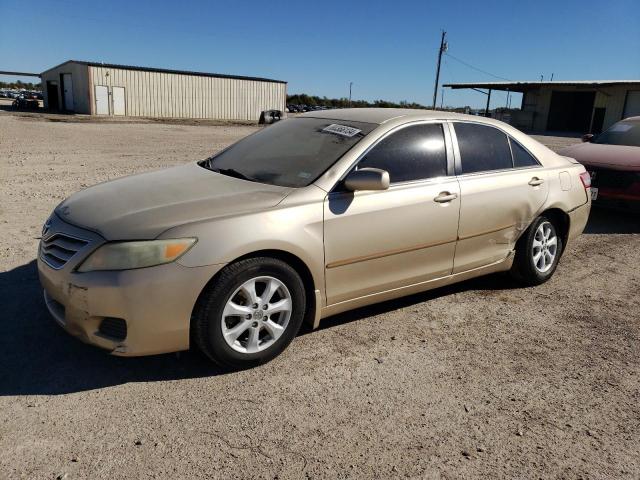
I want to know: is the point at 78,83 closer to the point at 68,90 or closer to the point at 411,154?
the point at 68,90

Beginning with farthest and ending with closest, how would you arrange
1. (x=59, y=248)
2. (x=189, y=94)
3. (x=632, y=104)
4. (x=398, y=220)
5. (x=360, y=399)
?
1. (x=189, y=94)
2. (x=632, y=104)
3. (x=398, y=220)
4. (x=59, y=248)
5. (x=360, y=399)

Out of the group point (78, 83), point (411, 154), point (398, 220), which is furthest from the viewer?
point (78, 83)

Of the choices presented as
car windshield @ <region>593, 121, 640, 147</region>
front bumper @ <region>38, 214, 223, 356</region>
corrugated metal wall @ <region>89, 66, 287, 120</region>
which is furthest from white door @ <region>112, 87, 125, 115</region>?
front bumper @ <region>38, 214, 223, 356</region>

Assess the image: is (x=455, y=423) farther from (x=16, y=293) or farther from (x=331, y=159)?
(x=16, y=293)

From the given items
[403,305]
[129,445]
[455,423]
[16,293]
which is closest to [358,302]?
[403,305]

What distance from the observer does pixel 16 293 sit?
4355 millimetres

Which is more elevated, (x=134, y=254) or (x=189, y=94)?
(x=189, y=94)

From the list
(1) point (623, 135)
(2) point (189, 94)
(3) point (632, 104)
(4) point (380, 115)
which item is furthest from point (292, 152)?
(2) point (189, 94)

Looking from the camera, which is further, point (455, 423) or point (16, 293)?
point (16, 293)

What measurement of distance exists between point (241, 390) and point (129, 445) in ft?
2.35

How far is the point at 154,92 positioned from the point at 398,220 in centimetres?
4441

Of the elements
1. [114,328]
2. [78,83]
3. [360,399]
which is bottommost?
[360,399]

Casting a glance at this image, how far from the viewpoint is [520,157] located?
4930 mm

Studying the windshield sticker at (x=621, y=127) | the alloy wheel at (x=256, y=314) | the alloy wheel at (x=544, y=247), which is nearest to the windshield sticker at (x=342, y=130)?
the alloy wheel at (x=256, y=314)
